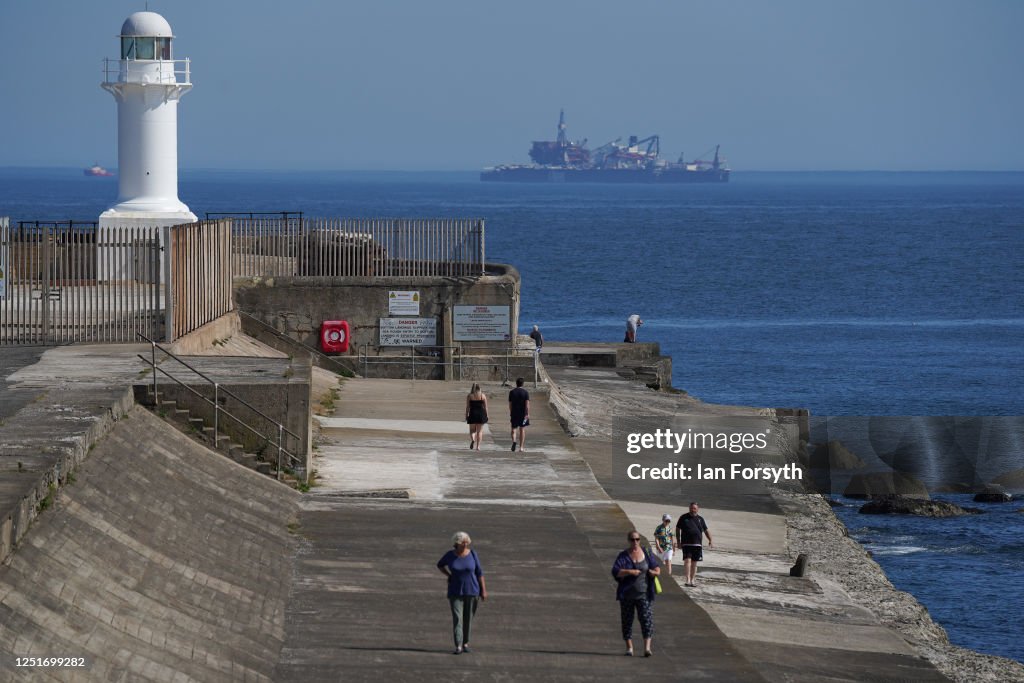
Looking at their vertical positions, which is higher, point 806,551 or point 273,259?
point 273,259

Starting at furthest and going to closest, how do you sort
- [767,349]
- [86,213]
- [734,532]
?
[86,213] → [767,349] → [734,532]

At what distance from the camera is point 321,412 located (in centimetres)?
2550

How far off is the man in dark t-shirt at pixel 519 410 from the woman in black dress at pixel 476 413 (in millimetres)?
412

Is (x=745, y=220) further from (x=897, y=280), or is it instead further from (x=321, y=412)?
(x=321, y=412)

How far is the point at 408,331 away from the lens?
31016mm

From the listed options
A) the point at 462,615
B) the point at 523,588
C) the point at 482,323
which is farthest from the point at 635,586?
the point at 482,323

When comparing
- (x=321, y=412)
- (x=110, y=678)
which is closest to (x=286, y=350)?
(x=321, y=412)

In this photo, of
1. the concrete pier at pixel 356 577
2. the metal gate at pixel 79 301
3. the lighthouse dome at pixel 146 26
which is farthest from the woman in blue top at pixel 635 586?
the lighthouse dome at pixel 146 26

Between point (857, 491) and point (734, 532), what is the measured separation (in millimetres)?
10439

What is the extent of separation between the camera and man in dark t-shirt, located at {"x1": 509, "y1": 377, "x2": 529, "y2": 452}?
2242cm

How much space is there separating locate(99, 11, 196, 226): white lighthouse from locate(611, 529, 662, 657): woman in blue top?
2123cm

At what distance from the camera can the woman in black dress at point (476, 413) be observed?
22375mm

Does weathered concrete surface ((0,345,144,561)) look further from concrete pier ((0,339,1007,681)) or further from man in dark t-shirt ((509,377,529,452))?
man in dark t-shirt ((509,377,529,452))

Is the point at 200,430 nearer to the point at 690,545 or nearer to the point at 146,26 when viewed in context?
the point at 690,545
